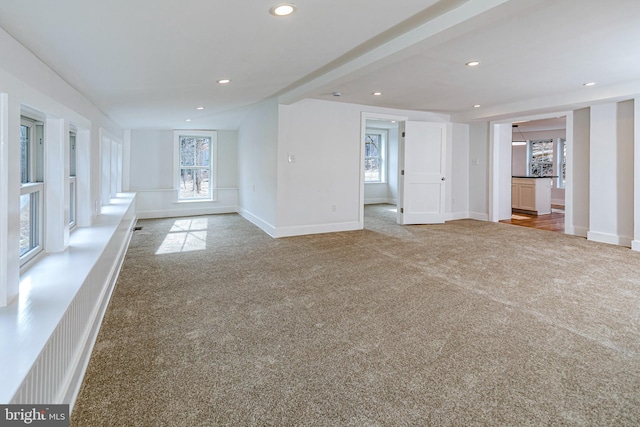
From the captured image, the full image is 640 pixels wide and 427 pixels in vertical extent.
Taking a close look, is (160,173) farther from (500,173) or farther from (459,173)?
(500,173)

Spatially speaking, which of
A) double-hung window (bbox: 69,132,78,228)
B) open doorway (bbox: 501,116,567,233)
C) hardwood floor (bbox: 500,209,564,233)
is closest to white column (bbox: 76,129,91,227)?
double-hung window (bbox: 69,132,78,228)

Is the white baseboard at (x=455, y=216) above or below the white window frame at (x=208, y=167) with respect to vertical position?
below

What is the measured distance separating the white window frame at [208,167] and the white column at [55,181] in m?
5.33

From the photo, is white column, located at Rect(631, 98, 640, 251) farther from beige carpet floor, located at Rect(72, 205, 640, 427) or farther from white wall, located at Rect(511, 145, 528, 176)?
white wall, located at Rect(511, 145, 528, 176)

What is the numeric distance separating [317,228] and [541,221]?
4.96m

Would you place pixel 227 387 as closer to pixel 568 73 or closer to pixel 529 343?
pixel 529 343

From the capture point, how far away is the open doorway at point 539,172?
8.08 m

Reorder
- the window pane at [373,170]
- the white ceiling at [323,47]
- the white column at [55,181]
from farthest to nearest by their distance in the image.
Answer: the window pane at [373,170] → the white column at [55,181] → the white ceiling at [323,47]

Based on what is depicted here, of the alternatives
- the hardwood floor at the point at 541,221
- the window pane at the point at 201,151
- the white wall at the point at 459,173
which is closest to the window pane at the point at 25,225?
the window pane at the point at 201,151

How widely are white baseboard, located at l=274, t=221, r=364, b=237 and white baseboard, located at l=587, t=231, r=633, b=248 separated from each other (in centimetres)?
354

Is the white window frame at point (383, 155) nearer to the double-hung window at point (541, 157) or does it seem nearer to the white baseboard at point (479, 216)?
the white baseboard at point (479, 216)

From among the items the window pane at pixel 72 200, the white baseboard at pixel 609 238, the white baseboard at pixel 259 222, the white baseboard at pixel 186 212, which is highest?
the window pane at pixel 72 200

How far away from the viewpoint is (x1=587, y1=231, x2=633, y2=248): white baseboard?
16.2 ft

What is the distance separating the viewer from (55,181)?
2551 millimetres
